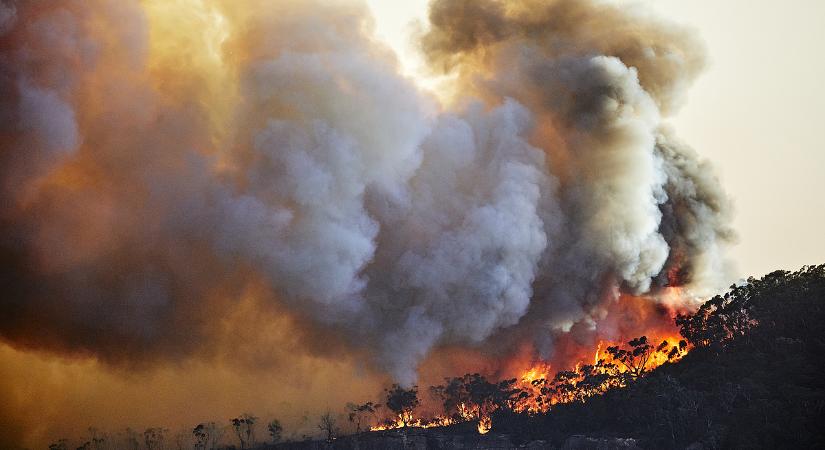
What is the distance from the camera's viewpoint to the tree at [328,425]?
11862 centimetres

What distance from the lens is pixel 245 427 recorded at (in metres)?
124

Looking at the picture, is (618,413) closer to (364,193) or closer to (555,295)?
(555,295)

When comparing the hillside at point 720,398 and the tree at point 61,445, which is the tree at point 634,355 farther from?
the tree at point 61,445

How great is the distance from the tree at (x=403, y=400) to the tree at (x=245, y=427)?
19287 millimetres

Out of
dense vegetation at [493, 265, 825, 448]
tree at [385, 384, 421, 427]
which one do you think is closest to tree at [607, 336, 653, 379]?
dense vegetation at [493, 265, 825, 448]

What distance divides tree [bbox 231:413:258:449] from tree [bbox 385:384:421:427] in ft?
63.3

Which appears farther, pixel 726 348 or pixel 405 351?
pixel 726 348

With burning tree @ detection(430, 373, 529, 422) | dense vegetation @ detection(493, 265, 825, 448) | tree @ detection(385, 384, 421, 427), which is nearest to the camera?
dense vegetation @ detection(493, 265, 825, 448)

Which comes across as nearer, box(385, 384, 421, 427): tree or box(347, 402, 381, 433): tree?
box(385, 384, 421, 427): tree

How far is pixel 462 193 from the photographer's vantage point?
103 meters

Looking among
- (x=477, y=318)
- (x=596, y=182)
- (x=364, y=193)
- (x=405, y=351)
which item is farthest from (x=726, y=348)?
(x=364, y=193)

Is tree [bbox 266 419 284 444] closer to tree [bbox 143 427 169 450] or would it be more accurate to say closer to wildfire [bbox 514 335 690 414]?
tree [bbox 143 427 169 450]

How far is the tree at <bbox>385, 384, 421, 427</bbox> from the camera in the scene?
114438 mm

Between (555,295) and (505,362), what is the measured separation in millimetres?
11490
